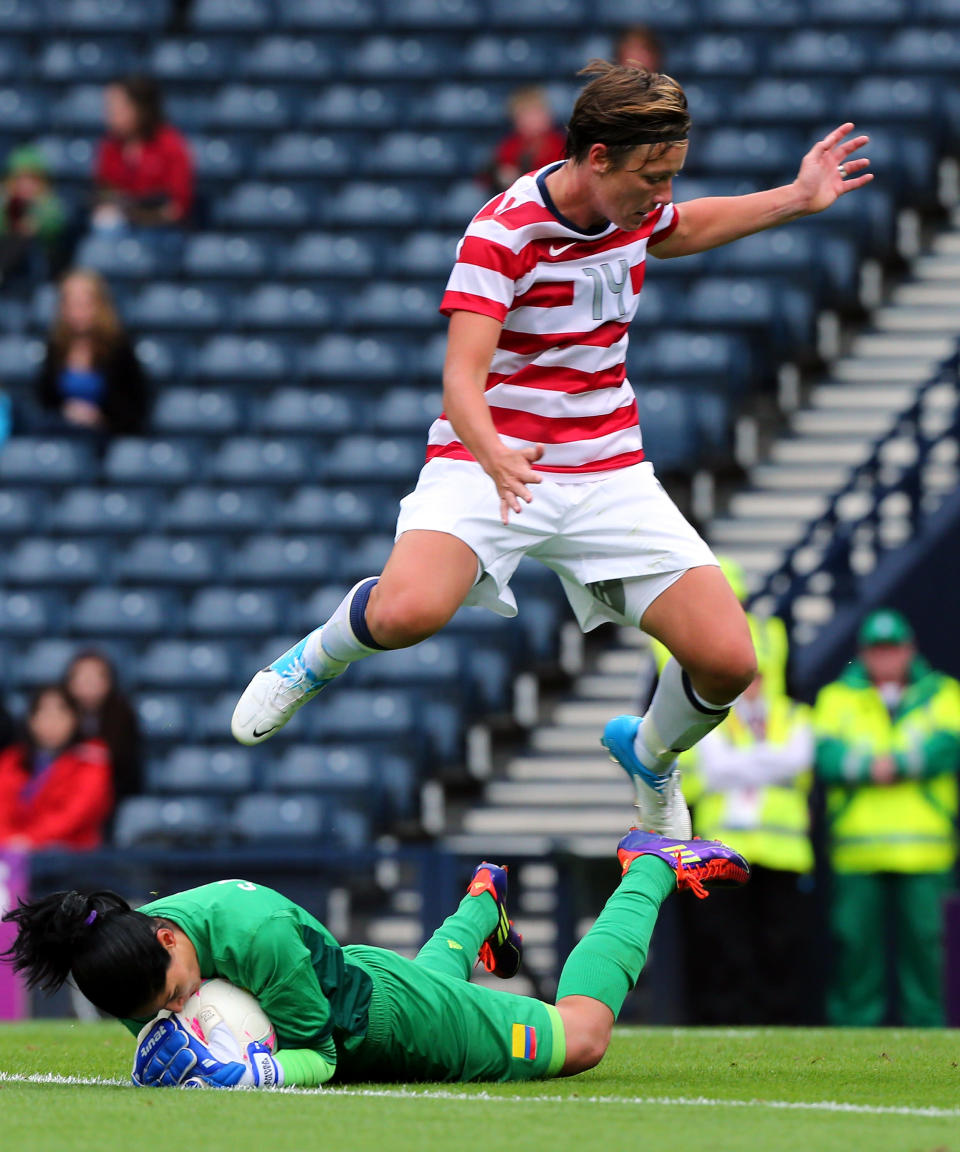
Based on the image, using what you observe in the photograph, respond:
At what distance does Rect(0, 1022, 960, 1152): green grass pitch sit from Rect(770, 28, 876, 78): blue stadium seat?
891 cm

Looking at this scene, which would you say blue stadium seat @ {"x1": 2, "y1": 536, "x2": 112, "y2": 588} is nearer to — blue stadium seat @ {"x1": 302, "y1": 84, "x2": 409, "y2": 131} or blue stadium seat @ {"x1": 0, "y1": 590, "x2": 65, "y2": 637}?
blue stadium seat @ {"x1": 0, "y1": 590, "x2": 65, "y2": 637}

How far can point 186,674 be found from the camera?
38.7 ft

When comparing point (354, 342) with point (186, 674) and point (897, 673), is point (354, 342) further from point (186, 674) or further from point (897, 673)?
point (897, 673)

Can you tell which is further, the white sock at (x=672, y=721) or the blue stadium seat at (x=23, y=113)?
the blue stadium seat at (x=23, y=113)

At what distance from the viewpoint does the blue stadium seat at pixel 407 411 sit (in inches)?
498

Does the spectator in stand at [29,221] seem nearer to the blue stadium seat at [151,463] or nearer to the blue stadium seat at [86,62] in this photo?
the blue stadium seat at [86,62]

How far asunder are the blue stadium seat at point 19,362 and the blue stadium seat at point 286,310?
1279mm

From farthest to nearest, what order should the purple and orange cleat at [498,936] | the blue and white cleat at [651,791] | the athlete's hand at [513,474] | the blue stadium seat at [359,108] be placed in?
the blue stadium seat at [359,108]
the blue and white cleat at [651,791]
the purple and orange cleat at [498,936]
the athlete's hand at [513,474]

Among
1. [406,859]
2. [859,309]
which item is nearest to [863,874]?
[406,859]

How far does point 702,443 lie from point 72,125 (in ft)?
18.9

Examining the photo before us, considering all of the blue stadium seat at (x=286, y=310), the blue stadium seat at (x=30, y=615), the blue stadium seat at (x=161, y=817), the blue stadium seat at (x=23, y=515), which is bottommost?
the blue stadium seat at (x=161, y=817)

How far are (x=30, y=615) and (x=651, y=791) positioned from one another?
688 centimetres

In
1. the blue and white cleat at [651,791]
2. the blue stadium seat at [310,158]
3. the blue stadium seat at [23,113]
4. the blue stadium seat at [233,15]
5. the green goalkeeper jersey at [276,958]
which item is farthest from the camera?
the blue stadium seat at [233,15]

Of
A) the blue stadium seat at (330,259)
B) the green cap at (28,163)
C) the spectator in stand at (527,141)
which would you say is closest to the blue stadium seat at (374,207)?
the blue stadium seat at (330,259)
